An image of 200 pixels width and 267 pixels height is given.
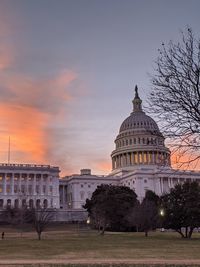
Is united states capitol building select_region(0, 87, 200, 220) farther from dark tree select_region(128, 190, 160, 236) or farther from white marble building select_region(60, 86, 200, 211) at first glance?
dark tree select_region(128, 190, 160, 236)

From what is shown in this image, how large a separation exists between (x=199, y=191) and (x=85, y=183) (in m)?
104

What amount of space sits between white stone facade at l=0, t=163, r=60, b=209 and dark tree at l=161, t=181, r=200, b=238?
85047 mm

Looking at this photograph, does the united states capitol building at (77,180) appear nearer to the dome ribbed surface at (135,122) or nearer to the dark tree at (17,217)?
the dome ribbed surface at (135,122)

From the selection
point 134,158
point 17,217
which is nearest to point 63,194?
point 134,158

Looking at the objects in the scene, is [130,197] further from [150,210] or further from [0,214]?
[0,214]

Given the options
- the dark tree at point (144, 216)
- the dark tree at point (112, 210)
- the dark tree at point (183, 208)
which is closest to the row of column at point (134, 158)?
the dark tree at point (112, 210)

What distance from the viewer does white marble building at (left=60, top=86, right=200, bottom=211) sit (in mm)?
160375

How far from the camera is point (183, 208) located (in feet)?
234

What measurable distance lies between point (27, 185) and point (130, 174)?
39775 millimetres

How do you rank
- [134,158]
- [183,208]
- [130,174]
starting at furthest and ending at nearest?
[134,158] → [130,174] → [183,208]

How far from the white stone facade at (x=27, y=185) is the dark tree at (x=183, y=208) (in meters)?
85.0

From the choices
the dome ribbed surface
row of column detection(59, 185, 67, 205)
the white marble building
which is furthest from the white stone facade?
the dome ribbed surface

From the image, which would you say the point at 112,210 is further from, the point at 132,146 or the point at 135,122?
the point at 135,122

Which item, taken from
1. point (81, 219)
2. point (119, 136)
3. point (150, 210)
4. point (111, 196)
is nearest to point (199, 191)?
point (150, 210)
